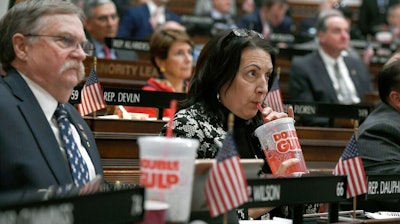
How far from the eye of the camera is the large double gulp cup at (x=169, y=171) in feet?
7.19

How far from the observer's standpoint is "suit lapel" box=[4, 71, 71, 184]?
2730 millimetres

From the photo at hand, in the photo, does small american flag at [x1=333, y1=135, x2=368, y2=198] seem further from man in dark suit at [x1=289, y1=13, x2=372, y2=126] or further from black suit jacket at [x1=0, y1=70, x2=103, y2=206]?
man in dark suit at [x1=289, y1=13, x2=372, y2=126]

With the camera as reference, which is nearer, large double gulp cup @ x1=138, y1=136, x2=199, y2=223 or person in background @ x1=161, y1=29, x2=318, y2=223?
large double gulp cup @ x1=138, y1=136, x2=199, y2=223

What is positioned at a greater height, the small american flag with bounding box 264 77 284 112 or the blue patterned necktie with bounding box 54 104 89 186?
the small american flag with bounding box 264 77 284 112

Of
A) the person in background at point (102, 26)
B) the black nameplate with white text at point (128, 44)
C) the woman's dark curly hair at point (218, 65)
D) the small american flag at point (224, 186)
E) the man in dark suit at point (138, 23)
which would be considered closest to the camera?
the small american flag at point (224, 186)

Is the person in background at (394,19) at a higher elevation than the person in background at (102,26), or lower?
higher

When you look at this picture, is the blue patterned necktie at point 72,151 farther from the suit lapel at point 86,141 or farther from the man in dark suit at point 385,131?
the man in dark suit at point 385,131

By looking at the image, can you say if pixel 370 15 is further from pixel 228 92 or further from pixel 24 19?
pixel 24 19

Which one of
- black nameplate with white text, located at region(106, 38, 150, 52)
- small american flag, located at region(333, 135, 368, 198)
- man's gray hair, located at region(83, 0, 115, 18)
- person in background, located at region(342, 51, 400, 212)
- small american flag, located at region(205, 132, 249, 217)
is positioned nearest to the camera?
small american flag, located at region(205, 132, 249, 217)

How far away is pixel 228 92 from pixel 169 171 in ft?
5.00

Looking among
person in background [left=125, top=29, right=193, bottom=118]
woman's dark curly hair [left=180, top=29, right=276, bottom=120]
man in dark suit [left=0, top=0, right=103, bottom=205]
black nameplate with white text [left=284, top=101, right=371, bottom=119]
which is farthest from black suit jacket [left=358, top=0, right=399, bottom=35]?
man in dark suit [left=0, top=0, right=103, bottom=205]

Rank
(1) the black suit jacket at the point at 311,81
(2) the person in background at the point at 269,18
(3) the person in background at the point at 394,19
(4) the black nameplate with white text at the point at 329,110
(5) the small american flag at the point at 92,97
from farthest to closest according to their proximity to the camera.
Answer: (3) the person in background at the point at 394,19
(2) the person in background at the point at 269,18
(1) the black suit jacket at the point at 311,81
(4) the black nameplate with white text at the point at 329,110
(5) the small american flag at the point at 92,97

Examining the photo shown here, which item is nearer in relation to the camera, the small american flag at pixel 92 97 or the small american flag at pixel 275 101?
the small american flag at pixel 92 97

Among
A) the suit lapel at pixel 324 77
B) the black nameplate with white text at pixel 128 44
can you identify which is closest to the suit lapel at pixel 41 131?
the black nameplate with white text at pixel 128 44
